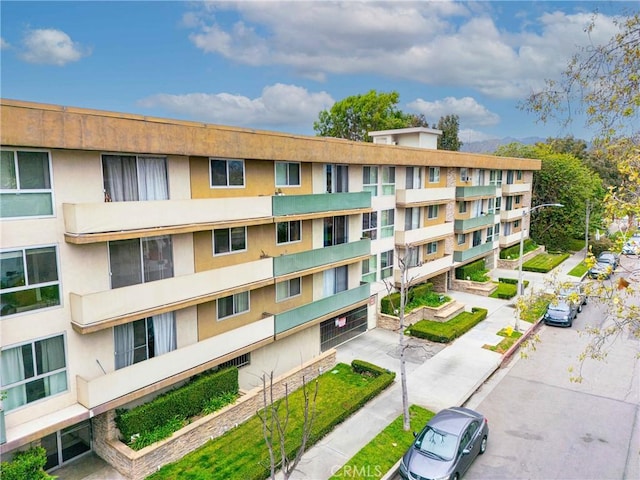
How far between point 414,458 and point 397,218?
15.3m

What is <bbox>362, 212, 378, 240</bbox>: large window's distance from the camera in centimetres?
2325

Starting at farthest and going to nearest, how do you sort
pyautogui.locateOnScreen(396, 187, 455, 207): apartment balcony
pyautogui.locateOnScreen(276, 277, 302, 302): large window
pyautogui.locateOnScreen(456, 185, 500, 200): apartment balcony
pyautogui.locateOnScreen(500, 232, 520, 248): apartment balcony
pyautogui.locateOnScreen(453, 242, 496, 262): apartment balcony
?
1. pyautogui.locateOnScreen(500, 232, 520, 248): apartment balcony
2. pyautogui.locateOnScreen(453, 242, 496, 262): apartment balcony
3. pyautogui.locateOnScreen(456, 185, 500, 200): apartment balcony
4. pyautogui.locateOnScreen(396, 187, 455, 207): apartment balcony
5. pyautogui.locateOnScreen(276, 277, 302, 302): large window

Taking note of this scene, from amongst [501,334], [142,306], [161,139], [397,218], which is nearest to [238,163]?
[161,139]

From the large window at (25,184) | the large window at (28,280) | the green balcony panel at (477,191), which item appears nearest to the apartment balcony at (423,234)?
the green balcony panel at (477,191)

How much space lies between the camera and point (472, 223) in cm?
3238

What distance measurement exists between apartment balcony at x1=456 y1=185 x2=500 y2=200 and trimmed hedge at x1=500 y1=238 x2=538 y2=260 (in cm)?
694

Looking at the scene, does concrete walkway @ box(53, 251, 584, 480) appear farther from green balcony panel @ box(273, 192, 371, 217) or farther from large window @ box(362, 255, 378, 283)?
green balcony panel @ box(273, 192, 371, 217)

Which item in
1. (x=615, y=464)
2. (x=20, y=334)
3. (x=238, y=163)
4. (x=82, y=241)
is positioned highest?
(x=238, y=163)

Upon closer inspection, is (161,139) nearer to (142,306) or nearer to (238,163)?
(238,163)

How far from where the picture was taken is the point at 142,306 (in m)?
12.5

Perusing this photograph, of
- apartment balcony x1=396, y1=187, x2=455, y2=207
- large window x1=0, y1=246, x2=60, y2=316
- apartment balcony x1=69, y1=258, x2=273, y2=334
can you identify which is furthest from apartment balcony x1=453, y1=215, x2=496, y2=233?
large window x1=0, y1=246, x2=60, y2=316


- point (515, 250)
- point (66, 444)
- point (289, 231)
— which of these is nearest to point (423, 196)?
point (289, 231)

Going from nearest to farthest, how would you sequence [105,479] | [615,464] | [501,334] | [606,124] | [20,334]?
[606,124] < [20,334] < [105,479] < [615,464] < [501,334]

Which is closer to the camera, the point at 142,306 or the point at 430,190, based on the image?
the point at 142,306
